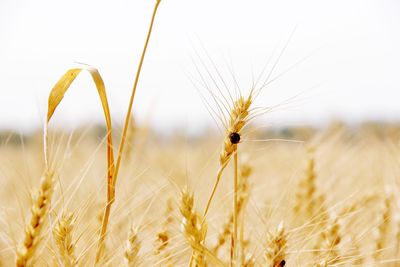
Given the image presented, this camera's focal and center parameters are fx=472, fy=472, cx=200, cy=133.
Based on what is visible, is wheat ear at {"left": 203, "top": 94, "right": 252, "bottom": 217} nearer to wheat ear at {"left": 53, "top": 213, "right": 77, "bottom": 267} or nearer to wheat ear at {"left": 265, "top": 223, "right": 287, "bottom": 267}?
wheat ear at {"left": 265, "top": 223, "right": 287, "bottom": 267}

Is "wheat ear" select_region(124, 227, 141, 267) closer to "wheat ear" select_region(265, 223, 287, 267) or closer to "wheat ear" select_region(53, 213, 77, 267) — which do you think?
"wheat ear" select_region(53, 213, 77, 267)

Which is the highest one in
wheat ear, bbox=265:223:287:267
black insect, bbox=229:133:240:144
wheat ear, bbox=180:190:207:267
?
black insect, bbox=229:133:240:144

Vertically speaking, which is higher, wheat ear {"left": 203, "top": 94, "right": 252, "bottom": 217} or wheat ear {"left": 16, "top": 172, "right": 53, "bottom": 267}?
wheat ear {"left": 203, "top": 94, "right": 252, "bottom": 217}

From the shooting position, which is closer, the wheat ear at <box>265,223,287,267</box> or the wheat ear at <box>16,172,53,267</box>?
the wheat ear at <box>16,172,53,267</box>

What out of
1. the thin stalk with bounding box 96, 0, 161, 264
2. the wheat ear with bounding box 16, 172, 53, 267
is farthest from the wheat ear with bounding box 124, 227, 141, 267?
the wheat ear with bounding box 16, 172, 53, 267

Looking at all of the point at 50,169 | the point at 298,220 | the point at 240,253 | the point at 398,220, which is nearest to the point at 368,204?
the point at 398,220

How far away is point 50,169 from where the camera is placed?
2.76 ft

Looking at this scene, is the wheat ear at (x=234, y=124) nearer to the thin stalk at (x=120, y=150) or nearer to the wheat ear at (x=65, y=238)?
the thin stalk at (x=120, y=150)

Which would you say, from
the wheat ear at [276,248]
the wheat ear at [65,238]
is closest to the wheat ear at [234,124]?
the wheat ear at [276,248]

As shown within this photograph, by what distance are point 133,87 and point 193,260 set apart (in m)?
0.37

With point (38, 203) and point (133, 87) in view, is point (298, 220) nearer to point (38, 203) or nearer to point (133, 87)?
point (133, 87)

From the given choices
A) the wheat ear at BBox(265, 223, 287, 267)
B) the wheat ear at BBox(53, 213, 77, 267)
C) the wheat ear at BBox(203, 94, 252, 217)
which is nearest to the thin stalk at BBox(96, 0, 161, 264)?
the wheat ear at BBox(53, 213, 77, 267)

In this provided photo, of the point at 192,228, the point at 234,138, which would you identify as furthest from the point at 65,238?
the point at 234,138

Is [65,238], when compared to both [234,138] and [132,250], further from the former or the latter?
[234,138]
